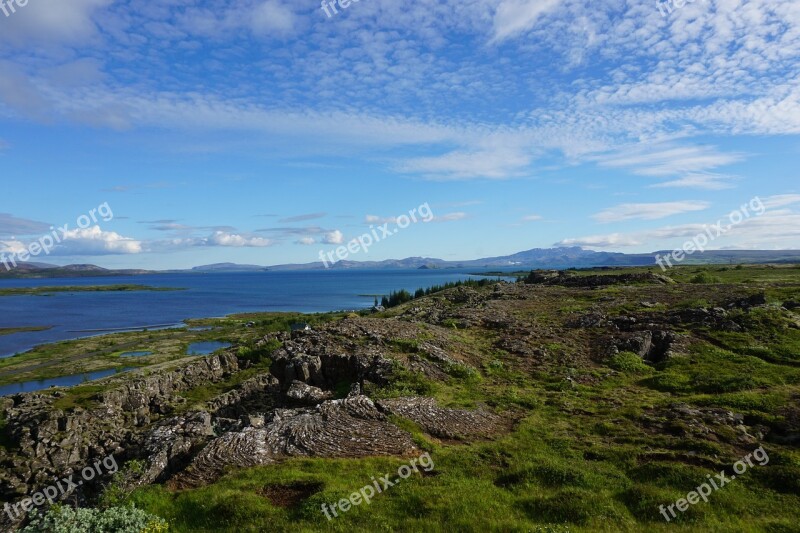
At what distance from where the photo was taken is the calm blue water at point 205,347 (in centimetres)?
9075

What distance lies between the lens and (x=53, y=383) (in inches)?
2753

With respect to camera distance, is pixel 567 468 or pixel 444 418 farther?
pixel 444 418

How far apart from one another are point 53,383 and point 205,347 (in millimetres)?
29623

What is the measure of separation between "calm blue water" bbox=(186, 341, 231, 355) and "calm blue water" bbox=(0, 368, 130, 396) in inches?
658

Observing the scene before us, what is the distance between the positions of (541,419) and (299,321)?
4140 inches

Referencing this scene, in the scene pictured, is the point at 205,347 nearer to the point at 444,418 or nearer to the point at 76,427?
the point at 76,427

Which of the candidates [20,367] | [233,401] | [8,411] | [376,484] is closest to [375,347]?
[233,401]

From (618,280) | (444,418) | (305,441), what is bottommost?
(444,418)

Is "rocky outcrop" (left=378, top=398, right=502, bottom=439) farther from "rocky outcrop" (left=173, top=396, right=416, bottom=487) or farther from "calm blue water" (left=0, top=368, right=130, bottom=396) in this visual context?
"calm blue water" (left=0, top=368, right=130, bottom=396)

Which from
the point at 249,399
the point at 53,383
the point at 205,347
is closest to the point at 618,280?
the point at 249,399

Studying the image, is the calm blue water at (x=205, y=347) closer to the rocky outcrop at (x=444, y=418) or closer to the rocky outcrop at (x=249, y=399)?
the rocky outcrop at (x=249, y=399)

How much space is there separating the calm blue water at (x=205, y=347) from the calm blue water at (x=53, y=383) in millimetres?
16703

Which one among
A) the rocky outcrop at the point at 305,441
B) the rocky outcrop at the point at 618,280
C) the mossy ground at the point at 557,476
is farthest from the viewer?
the rocky outcrop at the point at 618,280

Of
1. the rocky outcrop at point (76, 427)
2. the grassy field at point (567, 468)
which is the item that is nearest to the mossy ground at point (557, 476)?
the grassy field at point (567, 468)
